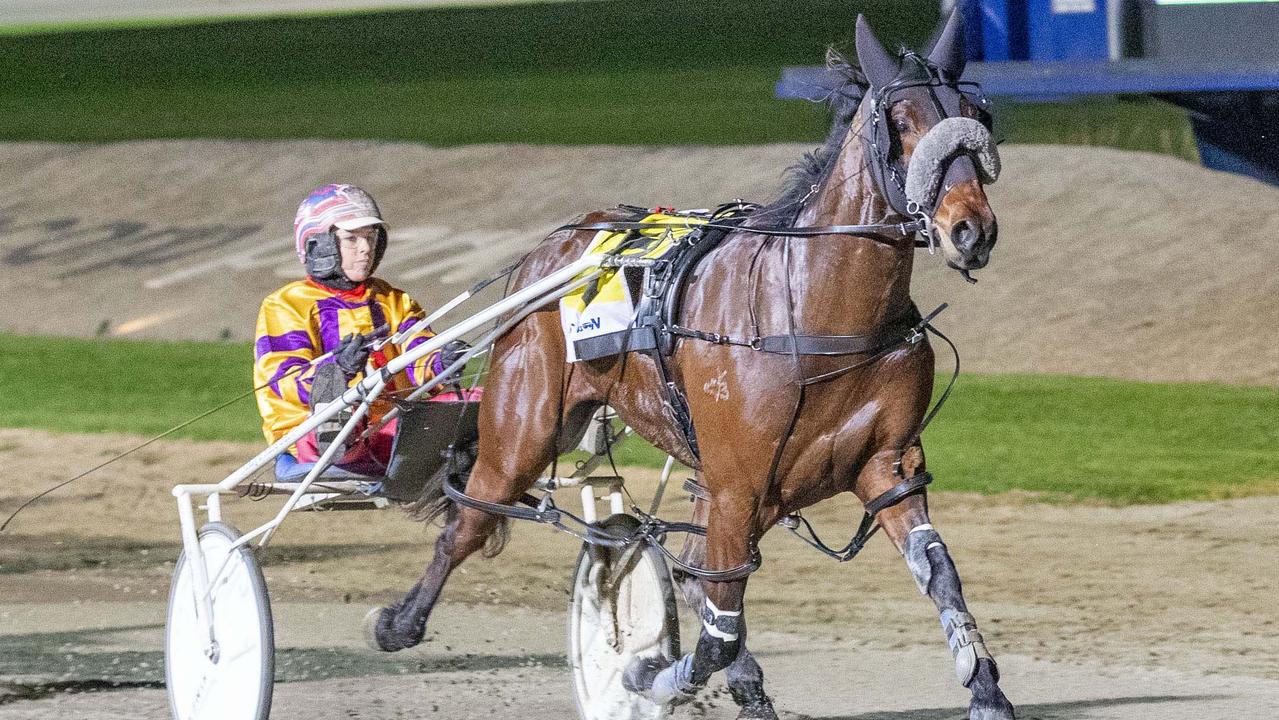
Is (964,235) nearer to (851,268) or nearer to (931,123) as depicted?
(931,123)

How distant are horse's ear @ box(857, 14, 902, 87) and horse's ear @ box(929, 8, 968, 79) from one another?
0.24ft

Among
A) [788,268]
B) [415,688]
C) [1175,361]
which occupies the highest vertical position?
[788,268]

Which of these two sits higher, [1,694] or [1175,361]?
[1,694]

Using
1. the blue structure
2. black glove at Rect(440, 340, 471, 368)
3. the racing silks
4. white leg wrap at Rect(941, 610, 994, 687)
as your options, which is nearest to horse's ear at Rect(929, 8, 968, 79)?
white leg wrap at Rect(941, 610, 994, 687)

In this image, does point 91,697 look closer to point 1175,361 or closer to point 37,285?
point 1175,361

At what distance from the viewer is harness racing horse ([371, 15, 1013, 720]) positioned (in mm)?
3371

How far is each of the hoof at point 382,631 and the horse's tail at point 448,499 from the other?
252 millimetres

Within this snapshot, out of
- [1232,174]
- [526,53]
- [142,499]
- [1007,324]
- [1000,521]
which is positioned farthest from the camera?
[526,53]

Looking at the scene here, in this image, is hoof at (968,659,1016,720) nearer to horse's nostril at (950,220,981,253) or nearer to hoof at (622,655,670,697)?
horse's nostril at (950,220,981,253)

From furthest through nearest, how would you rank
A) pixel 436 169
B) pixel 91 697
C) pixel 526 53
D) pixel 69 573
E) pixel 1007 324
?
pixel 526 53 → pixel 436 169 → pixel 1007 324 → pixel 69 573 → pixel 91 697

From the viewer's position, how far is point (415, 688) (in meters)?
4.83

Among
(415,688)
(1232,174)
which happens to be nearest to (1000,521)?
(415,688)

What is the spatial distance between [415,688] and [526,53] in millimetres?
16721

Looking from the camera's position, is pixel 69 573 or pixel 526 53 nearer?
pixel 69 573
